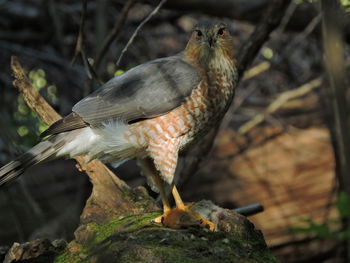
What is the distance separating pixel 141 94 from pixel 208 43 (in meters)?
0.71

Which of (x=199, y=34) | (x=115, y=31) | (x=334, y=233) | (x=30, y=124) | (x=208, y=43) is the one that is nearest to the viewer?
(x=334, y=233)

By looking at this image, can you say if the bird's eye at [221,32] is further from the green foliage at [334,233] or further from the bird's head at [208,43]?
the green foliage at [334,233]

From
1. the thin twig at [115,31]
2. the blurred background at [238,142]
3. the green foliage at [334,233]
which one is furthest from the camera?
the blurred background at [238,142]

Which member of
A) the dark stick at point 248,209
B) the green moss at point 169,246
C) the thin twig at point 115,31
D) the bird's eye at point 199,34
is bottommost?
the dark stick at point 248,209

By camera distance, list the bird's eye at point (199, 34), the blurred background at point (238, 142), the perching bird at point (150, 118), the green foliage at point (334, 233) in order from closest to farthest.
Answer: the green foliage at point (334, 233) < the perching bird at point (150, 118) < the bird's eye at point (199, 34) < the blurred background at point (238, 142)

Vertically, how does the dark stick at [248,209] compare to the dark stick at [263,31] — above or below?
below

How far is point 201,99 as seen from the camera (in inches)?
157

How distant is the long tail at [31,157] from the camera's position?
12.1 feet

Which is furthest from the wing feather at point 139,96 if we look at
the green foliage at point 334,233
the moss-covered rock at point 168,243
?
the green foliage at point 334,233

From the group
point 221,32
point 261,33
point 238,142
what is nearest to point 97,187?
point 221,32

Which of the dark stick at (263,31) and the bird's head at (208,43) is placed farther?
the dark stick at (263,31)

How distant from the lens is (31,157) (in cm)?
377

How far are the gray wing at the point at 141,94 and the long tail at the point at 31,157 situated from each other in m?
0.27

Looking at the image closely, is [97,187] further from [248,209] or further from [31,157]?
[248,209]
